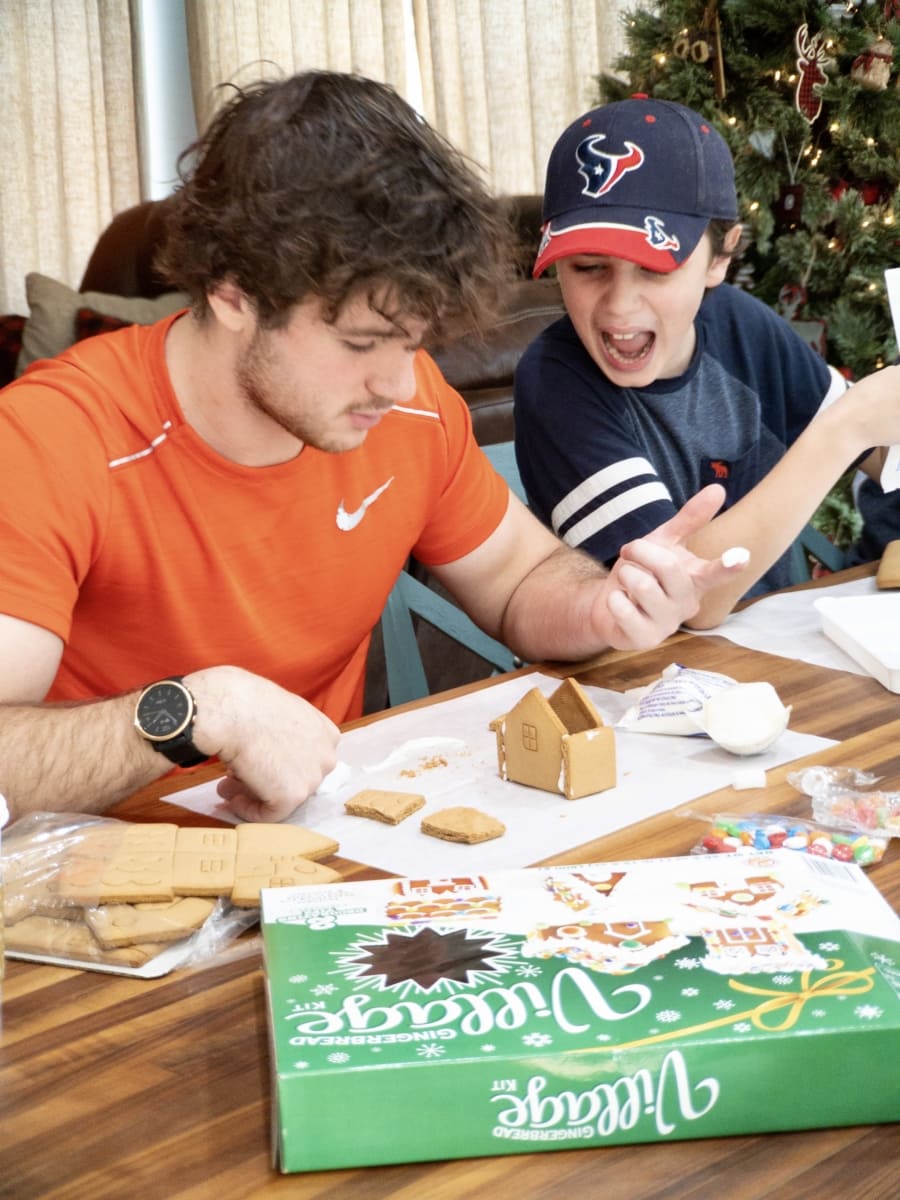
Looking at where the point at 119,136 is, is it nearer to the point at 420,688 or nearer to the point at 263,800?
the point at 420,688

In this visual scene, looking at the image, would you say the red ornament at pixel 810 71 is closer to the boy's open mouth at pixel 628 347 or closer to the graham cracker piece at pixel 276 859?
the boy's open mouth at pixel 628 347

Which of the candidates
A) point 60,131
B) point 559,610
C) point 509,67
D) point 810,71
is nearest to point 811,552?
point 559,610

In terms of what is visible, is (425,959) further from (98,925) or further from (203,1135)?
(98,925)

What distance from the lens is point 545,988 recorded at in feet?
2.22

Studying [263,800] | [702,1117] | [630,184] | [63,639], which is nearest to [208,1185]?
[702,1117]

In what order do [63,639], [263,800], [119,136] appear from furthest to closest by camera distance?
[119,136] < [63,639] < [263,800]

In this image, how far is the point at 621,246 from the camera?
1.62 meters

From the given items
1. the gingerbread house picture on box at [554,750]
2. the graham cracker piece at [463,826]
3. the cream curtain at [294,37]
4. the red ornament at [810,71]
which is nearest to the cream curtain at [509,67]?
the cream curtain at [294,37]

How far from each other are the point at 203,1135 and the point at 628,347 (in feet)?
4.23

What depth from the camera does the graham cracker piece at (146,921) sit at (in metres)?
0.86

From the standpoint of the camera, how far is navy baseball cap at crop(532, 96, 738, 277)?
1637 mm

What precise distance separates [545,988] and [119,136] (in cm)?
482

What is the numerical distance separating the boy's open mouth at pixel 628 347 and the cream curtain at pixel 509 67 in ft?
11.1

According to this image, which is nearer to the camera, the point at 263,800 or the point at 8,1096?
the point at 8,1096
